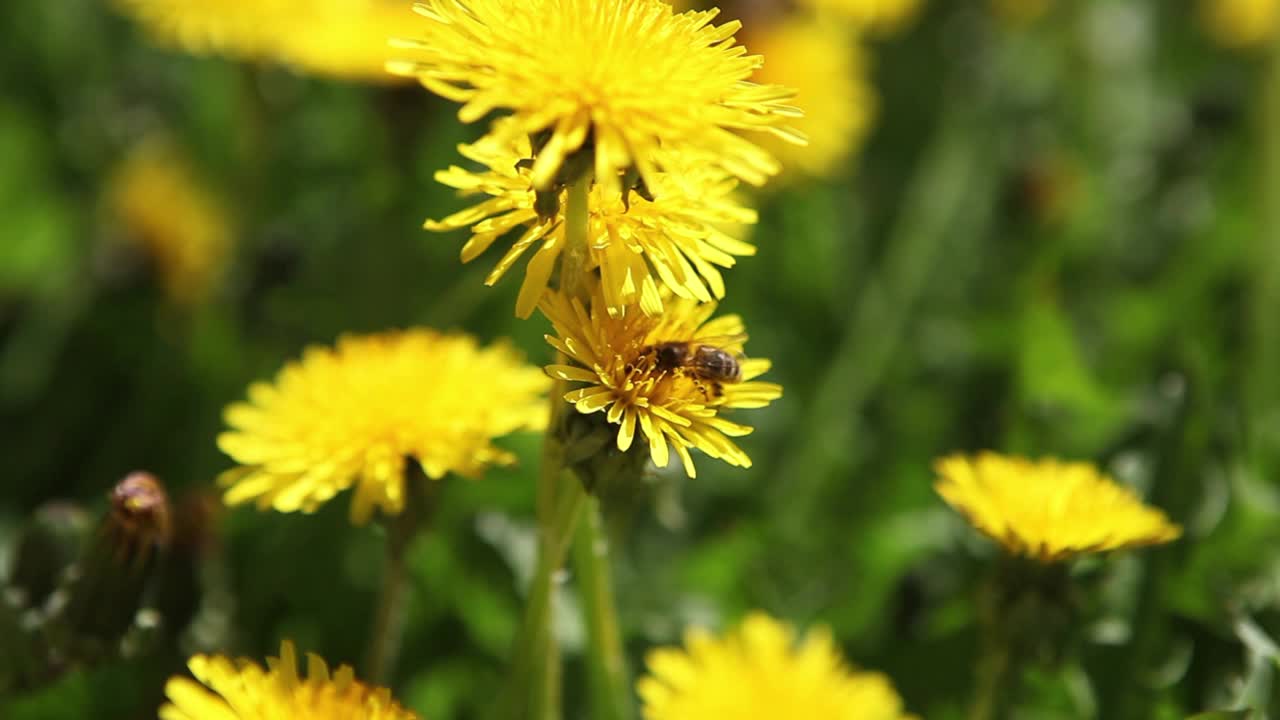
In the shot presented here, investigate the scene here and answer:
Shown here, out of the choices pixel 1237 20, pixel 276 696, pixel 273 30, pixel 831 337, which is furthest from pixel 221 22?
pixel 1237 20

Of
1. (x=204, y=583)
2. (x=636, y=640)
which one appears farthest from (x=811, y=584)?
(x=204, y=583)

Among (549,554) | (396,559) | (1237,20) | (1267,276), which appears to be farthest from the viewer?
(1237,20)

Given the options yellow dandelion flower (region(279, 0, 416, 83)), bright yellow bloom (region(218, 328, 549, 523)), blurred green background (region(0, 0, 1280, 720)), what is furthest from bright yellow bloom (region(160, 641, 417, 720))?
yellow dandelion flower (region(279, 0, 416, 83))

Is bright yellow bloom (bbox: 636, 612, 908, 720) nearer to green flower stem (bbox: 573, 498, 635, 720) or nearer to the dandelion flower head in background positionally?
green flower stem (bbox: 573, 498, 635, 720)

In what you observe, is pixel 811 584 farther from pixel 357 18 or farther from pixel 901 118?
pixel 901 118

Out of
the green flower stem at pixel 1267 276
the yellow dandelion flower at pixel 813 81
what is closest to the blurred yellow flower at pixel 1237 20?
the green flower stem at pixel 1267 276

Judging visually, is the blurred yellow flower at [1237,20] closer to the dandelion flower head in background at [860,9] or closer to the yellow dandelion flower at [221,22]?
the dandelion flower head in background at [860,9]

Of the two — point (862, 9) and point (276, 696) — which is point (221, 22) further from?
point (276, 696)
